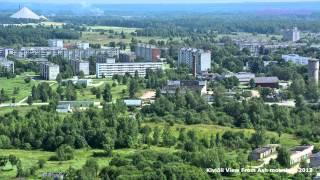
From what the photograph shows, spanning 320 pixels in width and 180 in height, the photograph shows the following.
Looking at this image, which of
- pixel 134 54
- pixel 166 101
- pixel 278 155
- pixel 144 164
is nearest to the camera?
Result: pixel 144 164

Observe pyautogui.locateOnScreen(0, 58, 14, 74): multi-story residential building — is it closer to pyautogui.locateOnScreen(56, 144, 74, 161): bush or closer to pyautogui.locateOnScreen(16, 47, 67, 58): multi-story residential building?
pyautogui.locateOnScreen(16, 47, 67, 58): multi-story residential building

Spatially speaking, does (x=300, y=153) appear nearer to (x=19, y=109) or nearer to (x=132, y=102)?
(x=132, y=102)

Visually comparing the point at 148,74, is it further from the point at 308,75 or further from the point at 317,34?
the point at 317,34

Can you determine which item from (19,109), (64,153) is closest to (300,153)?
(64,153)

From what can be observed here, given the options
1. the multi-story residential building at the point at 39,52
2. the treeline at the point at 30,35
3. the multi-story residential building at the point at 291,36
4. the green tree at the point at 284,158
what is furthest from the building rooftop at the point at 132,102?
the multi-story residential building at the point at 291,36

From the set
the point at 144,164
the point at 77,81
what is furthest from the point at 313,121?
the point at 77,81

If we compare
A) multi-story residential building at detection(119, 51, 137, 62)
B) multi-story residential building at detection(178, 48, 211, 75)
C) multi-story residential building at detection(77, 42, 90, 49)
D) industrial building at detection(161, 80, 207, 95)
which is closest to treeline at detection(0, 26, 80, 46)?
multi-story residential building at detection(77, 42, 90, 49)
